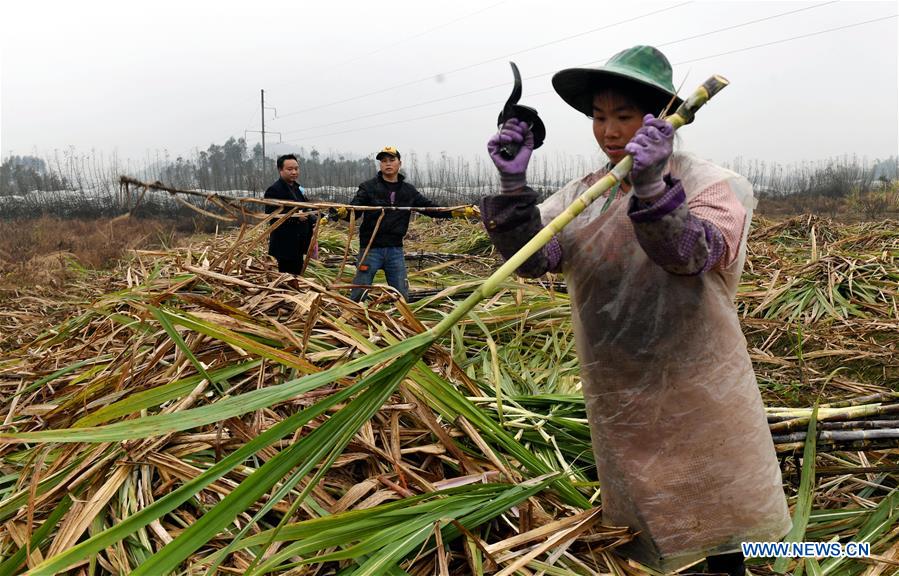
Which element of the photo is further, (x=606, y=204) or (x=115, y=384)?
(x=115, y=384)

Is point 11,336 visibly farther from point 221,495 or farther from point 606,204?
point 606,204

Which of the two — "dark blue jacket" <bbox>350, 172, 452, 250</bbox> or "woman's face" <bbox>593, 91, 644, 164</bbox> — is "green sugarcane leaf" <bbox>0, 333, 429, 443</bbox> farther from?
"dark blue jacket" <bbox>350, 172, 452, 250</bbox>

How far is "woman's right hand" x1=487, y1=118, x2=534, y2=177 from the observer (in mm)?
1230

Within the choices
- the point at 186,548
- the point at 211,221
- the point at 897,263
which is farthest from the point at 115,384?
the point at 211,221

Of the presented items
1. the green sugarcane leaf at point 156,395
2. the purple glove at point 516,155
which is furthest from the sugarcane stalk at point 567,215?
the green sugarcane leaf at point 156,395

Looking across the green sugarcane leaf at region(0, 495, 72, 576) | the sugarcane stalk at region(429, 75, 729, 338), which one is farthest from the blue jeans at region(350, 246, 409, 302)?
the sugarcane stalk at region(429, 75, 729, 338)

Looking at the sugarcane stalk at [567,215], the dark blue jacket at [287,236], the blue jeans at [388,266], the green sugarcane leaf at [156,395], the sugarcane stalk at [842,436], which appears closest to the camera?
the sugarcane stalk at [567,215]

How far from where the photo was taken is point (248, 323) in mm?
1800

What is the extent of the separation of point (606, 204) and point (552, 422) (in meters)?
1.02

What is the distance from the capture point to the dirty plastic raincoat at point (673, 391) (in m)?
1.28

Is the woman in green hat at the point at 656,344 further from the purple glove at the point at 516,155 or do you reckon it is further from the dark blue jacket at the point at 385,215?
the dark blue jacket at the point at 385,215

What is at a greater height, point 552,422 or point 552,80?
point 552,80

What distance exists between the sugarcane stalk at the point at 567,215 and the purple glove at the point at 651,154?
0.8 inches

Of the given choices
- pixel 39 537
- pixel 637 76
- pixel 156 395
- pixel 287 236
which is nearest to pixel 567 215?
pixel 637 76
